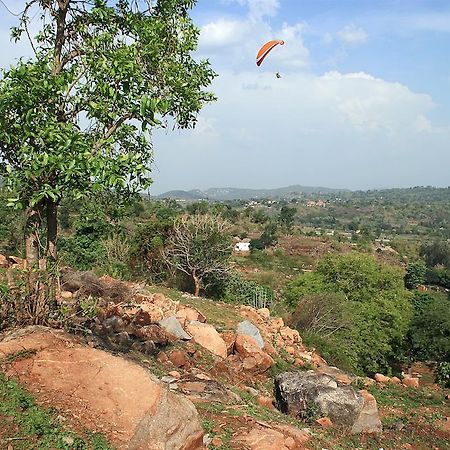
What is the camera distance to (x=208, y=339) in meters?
10.6

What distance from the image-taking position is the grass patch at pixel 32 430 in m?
3.93

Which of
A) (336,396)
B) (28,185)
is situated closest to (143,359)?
(336,396)

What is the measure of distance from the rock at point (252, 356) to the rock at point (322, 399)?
1.53m

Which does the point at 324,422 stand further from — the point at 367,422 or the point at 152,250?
the point at 152,250

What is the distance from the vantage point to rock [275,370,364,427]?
8625mm

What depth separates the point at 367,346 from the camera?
21875mm

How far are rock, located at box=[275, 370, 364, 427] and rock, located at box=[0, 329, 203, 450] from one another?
4.42m

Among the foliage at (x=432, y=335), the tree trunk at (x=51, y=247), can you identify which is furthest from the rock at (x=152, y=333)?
the foliage at (x=432, y=335)

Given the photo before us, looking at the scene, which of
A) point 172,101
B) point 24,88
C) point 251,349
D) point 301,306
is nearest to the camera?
point 24,88

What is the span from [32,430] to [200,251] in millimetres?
20090

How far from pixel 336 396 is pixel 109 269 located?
1390 cm

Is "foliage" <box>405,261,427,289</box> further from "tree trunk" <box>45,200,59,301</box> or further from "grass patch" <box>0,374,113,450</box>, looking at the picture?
"grass patch" <box>0,374,113,450</box>

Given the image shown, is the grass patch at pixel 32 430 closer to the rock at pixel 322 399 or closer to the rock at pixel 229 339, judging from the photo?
the rock at pixel 322 399

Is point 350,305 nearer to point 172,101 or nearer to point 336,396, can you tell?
point 336,396
